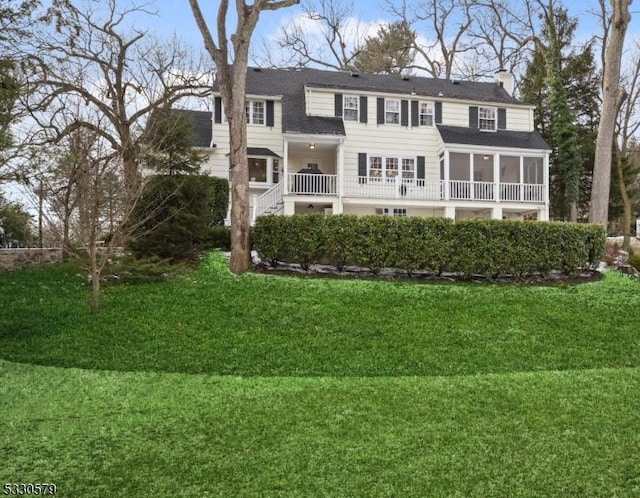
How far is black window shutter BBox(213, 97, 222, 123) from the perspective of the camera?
1735 cm

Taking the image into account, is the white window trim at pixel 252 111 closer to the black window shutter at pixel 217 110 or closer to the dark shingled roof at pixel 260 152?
the black window shutter at pixel 217 110

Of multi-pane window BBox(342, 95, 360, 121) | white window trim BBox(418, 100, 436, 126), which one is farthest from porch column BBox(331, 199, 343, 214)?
white window trim BBox(418, 100, 436, 126)

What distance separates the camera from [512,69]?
26.7 meters

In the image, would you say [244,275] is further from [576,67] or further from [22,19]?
[576,67]

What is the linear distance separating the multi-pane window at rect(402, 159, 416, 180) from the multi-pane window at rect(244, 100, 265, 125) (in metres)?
5.82

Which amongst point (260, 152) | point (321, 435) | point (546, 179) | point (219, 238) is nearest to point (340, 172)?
point (260, 152)

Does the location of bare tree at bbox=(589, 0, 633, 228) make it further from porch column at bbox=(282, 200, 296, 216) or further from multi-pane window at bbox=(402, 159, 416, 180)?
porch column at bbox=(282, 200, 296, 216)

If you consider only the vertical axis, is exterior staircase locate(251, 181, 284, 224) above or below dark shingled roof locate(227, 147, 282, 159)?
below

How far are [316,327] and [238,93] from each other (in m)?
6.01

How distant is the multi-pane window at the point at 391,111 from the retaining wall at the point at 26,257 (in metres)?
12.4

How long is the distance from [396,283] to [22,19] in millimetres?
8473

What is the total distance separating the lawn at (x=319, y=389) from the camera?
3070 millimetres

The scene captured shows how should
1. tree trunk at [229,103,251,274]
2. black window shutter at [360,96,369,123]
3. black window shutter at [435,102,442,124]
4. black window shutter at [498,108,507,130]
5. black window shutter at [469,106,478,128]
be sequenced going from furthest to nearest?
black window shutter at [498,108,507,130] → black window shutter at [469,106,478,128] → black window shutter at [435,102,442,124] → black window shutter at [360,96,369,123] → tree trunk at [229,103,251,274]

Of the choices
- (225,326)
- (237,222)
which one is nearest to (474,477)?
(225,326)
